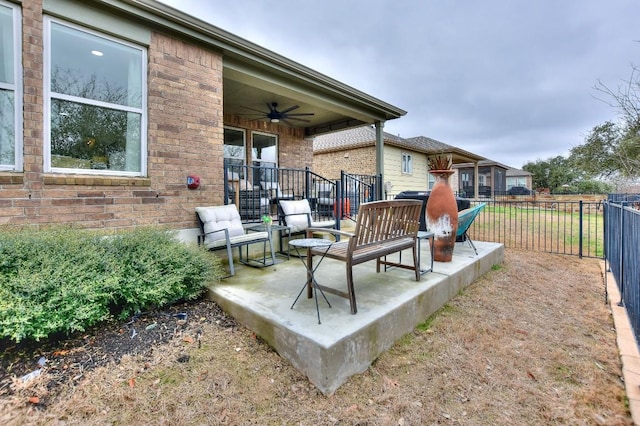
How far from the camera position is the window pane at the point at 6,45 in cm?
318

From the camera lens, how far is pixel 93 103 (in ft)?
12.4

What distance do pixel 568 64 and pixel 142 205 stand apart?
43.3 feet

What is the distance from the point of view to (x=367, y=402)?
2008 mm

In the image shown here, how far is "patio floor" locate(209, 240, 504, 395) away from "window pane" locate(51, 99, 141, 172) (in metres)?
2.11

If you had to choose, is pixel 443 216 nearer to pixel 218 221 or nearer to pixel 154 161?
pixel 218 221

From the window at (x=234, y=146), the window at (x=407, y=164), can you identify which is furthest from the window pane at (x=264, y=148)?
the window at (x=407, y=164)

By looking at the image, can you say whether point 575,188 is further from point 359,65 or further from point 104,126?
point 104,126

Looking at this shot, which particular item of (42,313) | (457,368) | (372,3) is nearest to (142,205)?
(42,313)

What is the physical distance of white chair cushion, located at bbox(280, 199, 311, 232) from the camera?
199 inches

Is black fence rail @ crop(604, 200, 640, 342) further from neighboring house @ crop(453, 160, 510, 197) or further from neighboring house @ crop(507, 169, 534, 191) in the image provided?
neighboring house @ crop(507, 169, 534, 191)

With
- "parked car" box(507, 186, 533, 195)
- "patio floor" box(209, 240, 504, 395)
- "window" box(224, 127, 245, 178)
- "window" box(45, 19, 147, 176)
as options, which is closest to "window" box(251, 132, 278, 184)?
"window" box(224, 127, 245, 178)

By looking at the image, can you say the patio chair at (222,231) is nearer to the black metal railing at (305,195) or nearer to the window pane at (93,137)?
the black metal railing at (305,195)

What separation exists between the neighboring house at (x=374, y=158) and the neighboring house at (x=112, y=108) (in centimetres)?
939

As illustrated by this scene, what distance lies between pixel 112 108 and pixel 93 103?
20 cm
